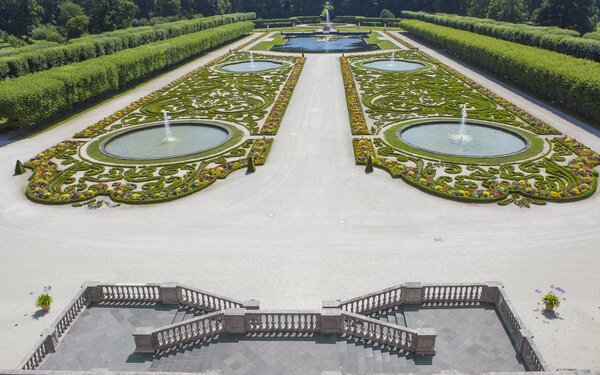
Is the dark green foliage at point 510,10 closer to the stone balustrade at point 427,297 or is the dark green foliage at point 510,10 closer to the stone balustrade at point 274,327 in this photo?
the stone balustrade at point 427,297

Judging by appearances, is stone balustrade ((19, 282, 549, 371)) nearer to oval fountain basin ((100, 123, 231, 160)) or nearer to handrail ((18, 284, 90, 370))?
handrail ((18, 284, 90, 370))

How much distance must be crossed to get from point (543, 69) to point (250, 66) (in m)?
47.6

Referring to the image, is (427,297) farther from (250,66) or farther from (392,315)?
(250,66)

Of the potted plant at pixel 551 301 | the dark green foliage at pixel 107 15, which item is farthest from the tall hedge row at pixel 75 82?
the dark green foliage at pixel 107 15

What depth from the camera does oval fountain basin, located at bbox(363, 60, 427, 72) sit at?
236ft

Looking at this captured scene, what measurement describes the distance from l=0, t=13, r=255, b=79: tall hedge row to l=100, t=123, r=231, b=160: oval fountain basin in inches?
785

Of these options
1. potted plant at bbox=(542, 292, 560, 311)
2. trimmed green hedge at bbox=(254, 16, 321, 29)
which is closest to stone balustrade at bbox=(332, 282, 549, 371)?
potted plant at bbox=(542, 292, 560, 311)

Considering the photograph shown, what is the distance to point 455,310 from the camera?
17.4 meters

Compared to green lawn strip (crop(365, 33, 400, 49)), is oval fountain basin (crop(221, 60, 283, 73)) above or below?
below

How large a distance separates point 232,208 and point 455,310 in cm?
1524

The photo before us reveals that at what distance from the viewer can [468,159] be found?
3369cm

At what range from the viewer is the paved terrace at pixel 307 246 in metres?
19.1

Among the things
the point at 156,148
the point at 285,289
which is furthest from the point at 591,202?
the point at 156,148

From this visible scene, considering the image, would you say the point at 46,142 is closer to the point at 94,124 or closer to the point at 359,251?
the point at 94,124
